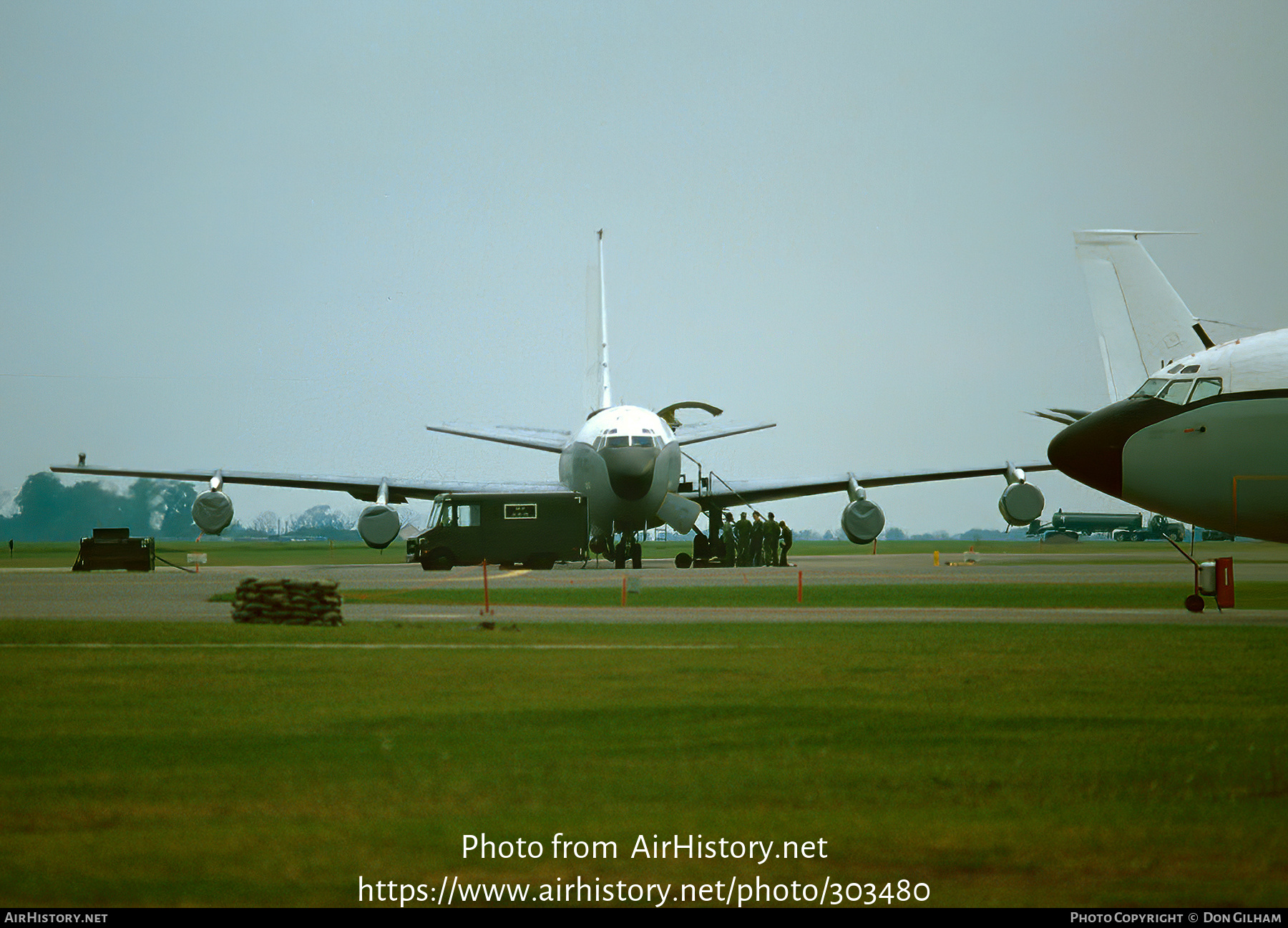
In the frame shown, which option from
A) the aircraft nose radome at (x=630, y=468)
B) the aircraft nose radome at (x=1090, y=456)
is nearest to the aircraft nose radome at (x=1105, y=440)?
the aircraft nose radome at (x=1090, y=456)

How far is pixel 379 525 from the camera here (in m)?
44.8

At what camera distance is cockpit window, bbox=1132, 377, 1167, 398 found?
20531 mm

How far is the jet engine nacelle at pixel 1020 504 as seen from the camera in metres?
45.8

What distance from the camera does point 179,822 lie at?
227 inches

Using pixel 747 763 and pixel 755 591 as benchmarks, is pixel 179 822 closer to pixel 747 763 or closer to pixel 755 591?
pixel 747 763

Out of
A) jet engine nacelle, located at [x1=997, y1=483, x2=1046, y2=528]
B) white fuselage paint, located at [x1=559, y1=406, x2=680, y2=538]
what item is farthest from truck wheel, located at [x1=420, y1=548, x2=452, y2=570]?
jet engine nacelle, located at [x1=997, y1=483, x2=1046, y2=528]

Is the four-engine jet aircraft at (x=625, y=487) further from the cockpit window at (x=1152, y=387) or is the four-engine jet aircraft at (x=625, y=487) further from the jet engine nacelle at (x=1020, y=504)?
the cockpit window at (x=1152, y=387)

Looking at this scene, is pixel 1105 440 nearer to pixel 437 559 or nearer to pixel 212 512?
pixel 437 559

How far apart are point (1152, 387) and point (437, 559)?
79.2 ft

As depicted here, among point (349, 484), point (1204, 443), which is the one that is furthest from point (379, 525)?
point (1204, 443)

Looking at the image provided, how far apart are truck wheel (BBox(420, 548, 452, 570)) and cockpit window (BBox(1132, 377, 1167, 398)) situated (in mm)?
23488

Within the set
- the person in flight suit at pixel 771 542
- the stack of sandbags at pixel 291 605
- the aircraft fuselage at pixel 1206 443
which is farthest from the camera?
the person in flight suit at pixel 771 542

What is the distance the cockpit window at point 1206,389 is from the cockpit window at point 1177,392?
99 mm

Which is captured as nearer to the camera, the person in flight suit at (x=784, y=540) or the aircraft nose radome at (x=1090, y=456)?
the aircraft nose radome at (x=1090, y=456)
